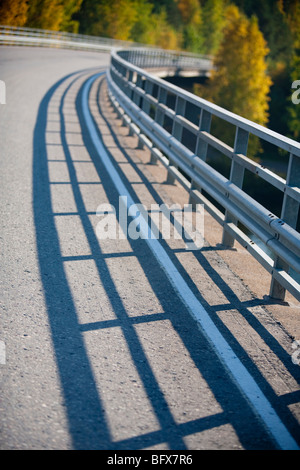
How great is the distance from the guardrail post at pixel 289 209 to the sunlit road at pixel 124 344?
268 mm

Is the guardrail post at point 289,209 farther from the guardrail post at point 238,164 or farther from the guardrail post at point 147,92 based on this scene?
the guardrail post at point 147,92

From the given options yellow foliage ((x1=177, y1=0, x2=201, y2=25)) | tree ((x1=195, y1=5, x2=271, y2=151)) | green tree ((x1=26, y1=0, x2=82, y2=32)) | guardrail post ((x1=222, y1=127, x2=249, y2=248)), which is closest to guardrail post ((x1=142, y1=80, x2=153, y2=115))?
guardrail post ((x1=222, y1=127, x2=249, y2=248))

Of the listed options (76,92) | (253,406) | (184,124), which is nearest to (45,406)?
(253,406)

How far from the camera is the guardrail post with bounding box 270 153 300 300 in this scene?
467 cm

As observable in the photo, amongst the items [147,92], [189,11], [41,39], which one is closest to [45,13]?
[41,39]

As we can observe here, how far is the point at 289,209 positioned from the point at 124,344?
1.74 meters

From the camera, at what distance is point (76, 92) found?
2156 cm

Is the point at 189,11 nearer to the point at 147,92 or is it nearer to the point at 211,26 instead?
the point at 211,26

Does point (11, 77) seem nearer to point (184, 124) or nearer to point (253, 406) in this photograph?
point (184, 124)

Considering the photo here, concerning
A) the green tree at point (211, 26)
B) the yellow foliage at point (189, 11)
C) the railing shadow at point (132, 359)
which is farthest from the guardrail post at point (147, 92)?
the yellow foliage at point (189, 11)

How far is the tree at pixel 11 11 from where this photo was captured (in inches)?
2571

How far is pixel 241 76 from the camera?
8319 cm

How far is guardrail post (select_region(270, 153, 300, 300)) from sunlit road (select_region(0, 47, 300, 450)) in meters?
0.27

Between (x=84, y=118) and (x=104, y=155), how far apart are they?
4.80 m
